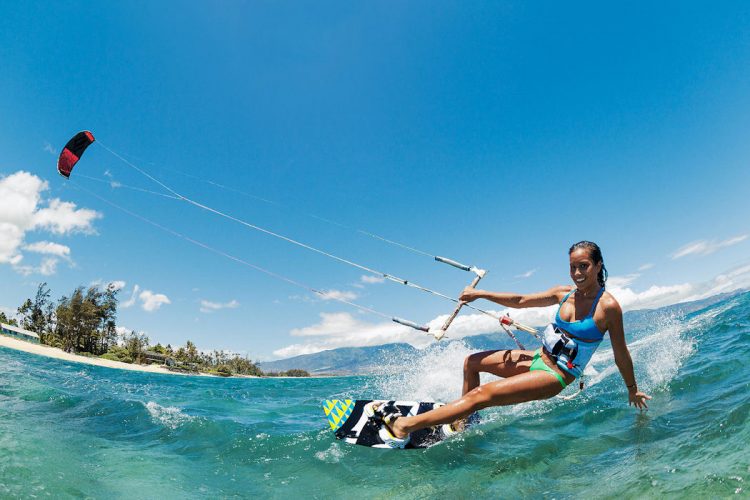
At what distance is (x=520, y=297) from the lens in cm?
623

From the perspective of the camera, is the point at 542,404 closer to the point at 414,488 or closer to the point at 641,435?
the point at 641,435

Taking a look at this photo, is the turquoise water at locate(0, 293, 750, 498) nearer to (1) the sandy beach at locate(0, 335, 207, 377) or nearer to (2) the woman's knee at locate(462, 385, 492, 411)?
(2) the woman's knee at locate(462, 385, 492, 411)

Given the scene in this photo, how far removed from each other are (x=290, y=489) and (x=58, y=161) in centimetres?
1295

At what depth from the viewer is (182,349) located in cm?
10094

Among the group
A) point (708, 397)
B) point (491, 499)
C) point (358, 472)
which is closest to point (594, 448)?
point (491, 499)

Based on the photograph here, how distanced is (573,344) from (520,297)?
1.19 metres

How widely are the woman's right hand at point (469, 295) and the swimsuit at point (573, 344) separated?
1327 mm

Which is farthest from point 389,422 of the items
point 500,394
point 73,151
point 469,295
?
point 73,151

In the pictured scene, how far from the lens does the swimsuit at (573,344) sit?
16.7ft

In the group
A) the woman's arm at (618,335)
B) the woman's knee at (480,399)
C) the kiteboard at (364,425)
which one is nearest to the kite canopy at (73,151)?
the kiteboard at (364,425)

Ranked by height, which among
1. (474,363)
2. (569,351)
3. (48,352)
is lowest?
(48,352)

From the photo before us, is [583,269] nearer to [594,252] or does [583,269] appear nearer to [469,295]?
[594,252]

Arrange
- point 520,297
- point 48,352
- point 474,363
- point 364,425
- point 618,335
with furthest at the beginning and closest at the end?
point 48,352, point 364,425, point 474,363, point 520,297, point 618,335

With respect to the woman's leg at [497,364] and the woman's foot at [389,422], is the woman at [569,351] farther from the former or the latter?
the woman's leg at [497,364]
